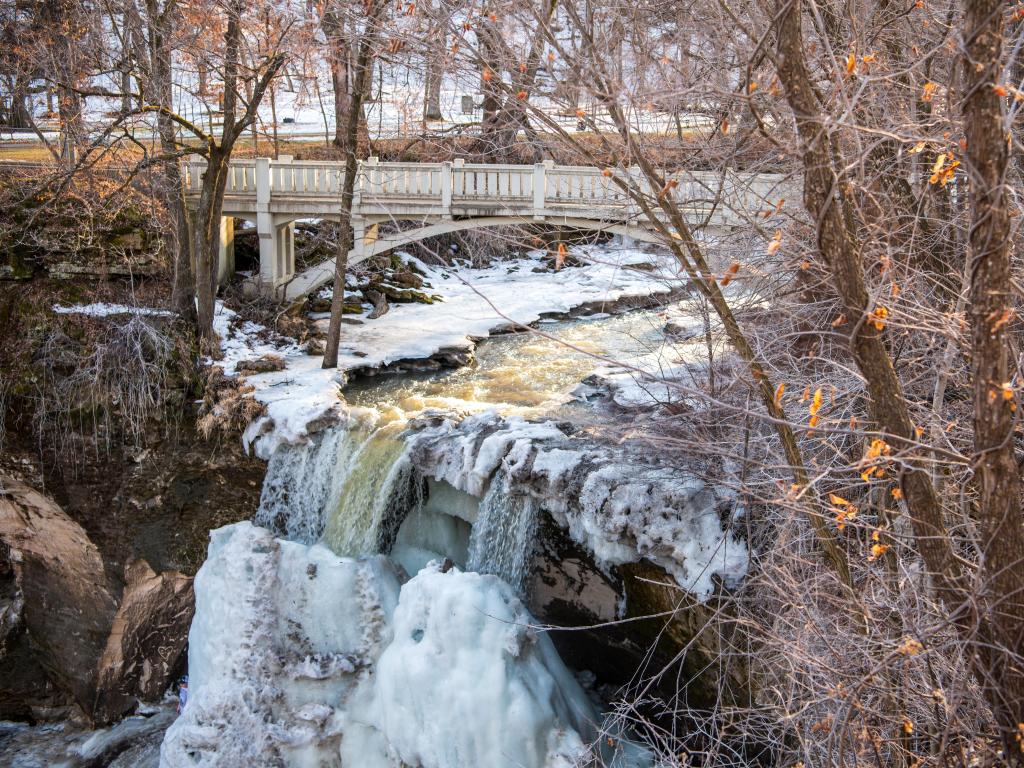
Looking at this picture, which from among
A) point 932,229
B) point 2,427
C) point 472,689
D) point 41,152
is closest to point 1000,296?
point 932,229

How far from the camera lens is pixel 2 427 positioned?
10.8 m

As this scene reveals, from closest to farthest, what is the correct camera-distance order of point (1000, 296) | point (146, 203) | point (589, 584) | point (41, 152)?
point (1000, 296), point (589, 584), point (146, 203), point (41, 152)

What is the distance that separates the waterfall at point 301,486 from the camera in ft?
32.0

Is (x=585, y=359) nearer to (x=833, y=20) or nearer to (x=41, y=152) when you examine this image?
(x=833, y=20)

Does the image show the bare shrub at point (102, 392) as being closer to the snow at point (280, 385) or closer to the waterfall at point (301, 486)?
the snow at point (280, 385)

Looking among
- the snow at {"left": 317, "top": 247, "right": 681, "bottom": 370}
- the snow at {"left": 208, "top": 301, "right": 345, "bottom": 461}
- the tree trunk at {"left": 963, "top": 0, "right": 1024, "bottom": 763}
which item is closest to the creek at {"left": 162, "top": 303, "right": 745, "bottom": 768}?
the snow at {"left": 208, "top": 301, "right": 345, "bottom": 461}

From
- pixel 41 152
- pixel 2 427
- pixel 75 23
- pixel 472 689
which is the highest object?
pixel 75 23

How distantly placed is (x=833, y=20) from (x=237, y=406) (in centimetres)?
737

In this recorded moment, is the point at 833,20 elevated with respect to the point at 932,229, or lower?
elevated

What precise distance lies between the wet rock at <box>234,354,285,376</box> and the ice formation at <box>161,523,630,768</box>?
9.68ft

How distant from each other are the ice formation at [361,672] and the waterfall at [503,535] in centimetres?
55

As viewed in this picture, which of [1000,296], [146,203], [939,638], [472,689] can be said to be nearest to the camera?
[1000,296]

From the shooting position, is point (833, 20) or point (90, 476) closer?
point (833, 20)

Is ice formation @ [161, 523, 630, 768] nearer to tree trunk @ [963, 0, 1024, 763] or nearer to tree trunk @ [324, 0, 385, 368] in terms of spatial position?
tree trunk @ [324, 0, 385, 368]
